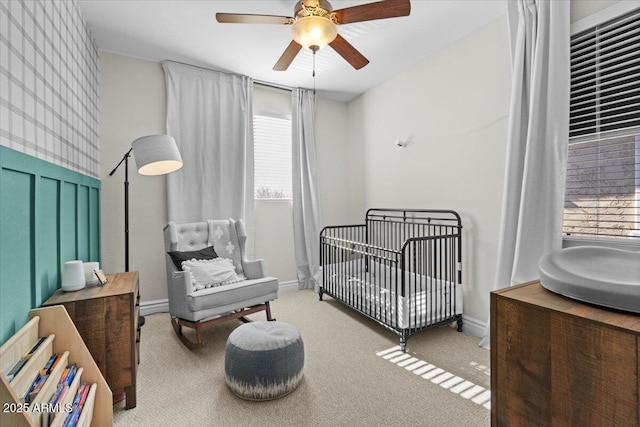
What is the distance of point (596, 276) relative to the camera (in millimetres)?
958

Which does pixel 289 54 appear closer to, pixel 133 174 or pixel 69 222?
pixel 69 222

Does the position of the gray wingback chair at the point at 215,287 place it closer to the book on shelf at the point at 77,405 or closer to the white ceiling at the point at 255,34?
the book on shelf at the point at 77,405

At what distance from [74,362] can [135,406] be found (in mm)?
478

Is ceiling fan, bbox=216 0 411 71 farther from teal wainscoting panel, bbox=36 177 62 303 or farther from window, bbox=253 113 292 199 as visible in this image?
window, bbox=253 113 292 199

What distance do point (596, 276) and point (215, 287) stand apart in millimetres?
2379

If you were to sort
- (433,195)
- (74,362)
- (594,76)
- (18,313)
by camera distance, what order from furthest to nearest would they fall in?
(433,195)
(594,76)
(74,362)
(18,313)

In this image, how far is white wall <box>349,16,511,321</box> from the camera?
2445 mm

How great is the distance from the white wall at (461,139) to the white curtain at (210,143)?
1.73m

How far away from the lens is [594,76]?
1890 millimetres

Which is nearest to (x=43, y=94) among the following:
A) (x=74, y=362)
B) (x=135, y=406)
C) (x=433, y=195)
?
(x=74, y=362)

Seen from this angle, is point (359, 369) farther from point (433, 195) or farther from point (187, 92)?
point (187, 92)

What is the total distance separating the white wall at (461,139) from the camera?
8.02 ft

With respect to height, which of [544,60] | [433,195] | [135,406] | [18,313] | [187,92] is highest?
[187,92]

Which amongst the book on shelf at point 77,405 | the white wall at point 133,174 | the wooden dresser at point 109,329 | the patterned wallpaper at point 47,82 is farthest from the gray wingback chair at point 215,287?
the patterned wallpaper at point 47,82
